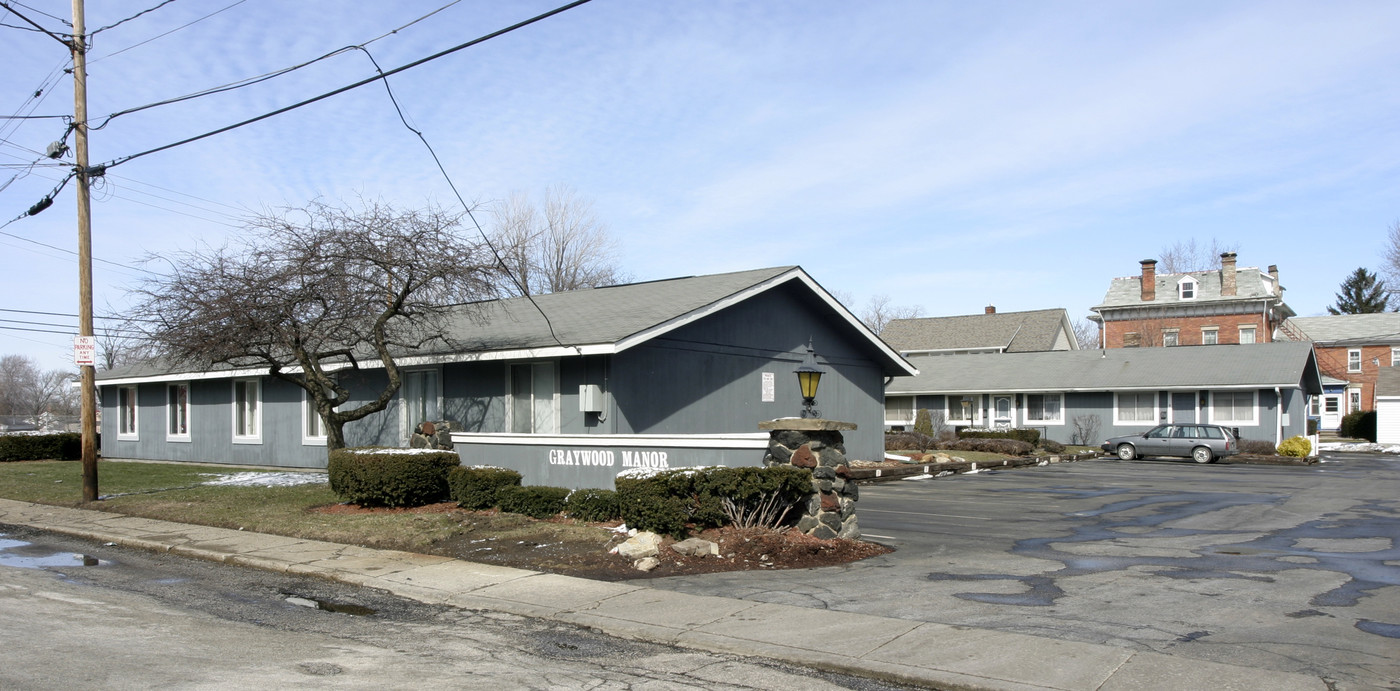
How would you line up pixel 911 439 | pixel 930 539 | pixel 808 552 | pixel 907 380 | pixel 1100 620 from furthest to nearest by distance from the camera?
1. pixel 907 380
2. pixel 911 439
3. pixel 930 539
4. pixel 808 552
5. pixel 1100 620

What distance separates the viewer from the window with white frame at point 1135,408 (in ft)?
130

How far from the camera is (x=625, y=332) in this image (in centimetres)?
1741

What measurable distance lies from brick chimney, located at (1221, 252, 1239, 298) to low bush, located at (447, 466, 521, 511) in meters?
57.5

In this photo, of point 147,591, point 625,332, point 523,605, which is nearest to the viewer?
point 523,605

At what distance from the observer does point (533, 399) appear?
19.3 meters

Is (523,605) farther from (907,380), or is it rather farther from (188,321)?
(907,380)

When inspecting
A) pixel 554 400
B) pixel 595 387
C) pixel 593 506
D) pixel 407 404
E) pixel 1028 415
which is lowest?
pixel 1028 415

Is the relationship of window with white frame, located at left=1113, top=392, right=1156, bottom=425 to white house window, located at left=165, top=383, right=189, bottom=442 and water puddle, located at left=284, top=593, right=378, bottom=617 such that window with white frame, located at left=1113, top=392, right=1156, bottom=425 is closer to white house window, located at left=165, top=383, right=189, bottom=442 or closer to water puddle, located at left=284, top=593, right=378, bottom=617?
white house window, located at left=165, top=383, right=189, bottom=442

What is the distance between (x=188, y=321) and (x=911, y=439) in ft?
79.3

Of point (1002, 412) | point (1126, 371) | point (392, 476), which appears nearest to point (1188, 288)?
point (1126, 371)

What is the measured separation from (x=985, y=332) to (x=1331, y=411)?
22672 millimetres

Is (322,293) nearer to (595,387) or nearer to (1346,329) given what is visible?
(595,387)

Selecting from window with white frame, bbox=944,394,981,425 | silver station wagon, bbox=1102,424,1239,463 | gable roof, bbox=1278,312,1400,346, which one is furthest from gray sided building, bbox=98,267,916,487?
gable roof, bbox=1278,312,1400,346

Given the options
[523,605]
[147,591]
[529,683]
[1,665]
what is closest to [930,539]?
[523,605]
